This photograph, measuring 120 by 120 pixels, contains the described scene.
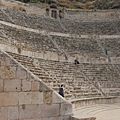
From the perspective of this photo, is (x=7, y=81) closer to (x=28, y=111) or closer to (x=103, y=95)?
(x=28, y=111)

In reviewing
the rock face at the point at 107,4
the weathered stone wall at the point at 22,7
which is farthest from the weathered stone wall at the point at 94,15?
the rock face at the point at 107,4

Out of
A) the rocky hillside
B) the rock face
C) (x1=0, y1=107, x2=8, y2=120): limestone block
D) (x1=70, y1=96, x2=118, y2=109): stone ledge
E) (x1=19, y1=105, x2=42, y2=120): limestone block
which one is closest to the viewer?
(x1=0, y1=107, x2=8, y2=120): limestone block

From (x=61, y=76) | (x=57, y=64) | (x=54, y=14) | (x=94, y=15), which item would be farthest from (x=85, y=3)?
(x=61, y=76)

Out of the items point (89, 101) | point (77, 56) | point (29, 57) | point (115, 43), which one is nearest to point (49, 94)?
point (89, 101)

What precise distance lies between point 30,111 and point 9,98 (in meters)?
0.56

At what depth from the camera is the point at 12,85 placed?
5.50 meters

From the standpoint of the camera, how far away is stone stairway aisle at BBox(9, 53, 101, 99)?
1245cm

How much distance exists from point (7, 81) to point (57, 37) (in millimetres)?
15993

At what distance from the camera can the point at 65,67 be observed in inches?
635

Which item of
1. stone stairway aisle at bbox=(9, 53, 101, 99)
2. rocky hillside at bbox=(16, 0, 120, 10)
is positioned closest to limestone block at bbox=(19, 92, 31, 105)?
stone stairway aisle at bbox=(9, 53, 101, 99)

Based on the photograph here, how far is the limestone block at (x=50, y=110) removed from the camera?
5.64 m

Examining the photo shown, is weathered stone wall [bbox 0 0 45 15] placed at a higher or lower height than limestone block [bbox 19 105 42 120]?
higher

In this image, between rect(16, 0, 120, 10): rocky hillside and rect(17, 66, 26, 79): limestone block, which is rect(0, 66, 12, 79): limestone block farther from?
rect(16, 0, 120, 10): rocky hillside

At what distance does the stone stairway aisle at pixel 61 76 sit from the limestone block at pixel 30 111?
6055 millimetres
